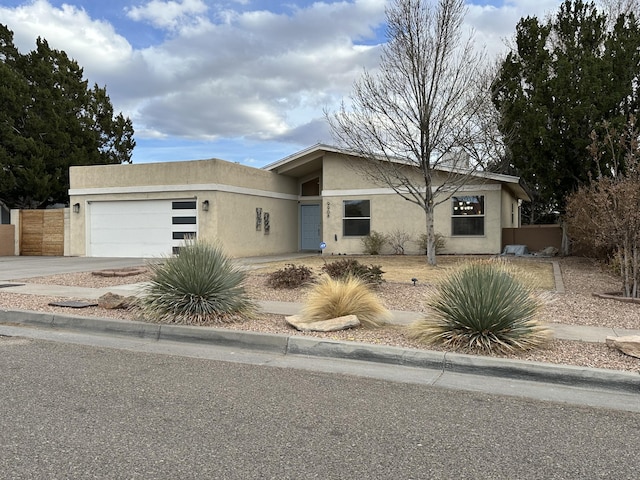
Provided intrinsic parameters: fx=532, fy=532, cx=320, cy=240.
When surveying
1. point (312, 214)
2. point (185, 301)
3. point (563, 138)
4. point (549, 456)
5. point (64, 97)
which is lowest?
point (549, 456)

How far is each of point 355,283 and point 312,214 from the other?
56.0ft

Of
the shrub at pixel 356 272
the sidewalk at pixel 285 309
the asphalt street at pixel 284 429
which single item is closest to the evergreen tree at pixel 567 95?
the shrub at pixel 356 272

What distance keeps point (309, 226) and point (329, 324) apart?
1793cm

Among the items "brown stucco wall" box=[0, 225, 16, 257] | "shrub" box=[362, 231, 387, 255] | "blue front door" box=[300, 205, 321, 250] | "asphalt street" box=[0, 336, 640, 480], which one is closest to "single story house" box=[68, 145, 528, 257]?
"shrub" box=[362, 231, 387, 255]

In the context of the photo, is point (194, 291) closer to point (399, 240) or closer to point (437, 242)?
point (437, 242)

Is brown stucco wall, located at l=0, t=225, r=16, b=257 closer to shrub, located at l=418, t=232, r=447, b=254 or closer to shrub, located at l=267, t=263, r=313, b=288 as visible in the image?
shrub, located at l=267, t=263, r=313, b=288

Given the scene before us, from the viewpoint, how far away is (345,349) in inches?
256

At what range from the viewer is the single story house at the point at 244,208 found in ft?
64.8

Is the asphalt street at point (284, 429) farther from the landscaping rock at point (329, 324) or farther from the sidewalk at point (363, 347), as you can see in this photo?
the landscaping rock at point (329, 324)

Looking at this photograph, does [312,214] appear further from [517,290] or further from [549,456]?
[549,456]

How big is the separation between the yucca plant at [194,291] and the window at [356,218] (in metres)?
13.6

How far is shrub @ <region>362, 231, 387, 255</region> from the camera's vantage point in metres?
21.0

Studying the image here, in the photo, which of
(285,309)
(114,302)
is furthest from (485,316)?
(114,302)

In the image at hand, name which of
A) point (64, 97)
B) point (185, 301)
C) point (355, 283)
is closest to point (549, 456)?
point (355, 283)
